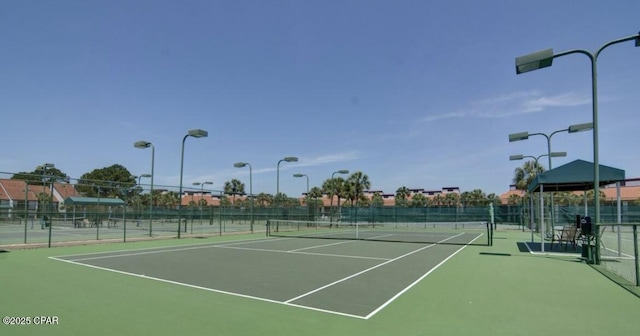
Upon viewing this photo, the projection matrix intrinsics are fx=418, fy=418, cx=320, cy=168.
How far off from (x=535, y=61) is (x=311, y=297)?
9.91 m

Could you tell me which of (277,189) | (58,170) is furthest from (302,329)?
(58,170)

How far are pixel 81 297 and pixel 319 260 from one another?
24.9ft

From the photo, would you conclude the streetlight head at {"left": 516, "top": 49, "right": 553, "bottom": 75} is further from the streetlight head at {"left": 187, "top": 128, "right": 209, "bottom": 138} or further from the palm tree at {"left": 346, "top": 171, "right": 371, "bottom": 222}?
the palm tree at {"left": 346, "top": 171, "right": 371, "bottom": 222}

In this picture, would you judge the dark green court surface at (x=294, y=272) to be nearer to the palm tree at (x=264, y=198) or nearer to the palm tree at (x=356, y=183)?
the palm tree at (x=264, y=198)

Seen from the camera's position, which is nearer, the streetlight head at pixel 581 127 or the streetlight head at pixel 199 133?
the streetlight head at pixel 581 127

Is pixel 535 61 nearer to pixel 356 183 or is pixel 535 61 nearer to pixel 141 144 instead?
pixel 141 144

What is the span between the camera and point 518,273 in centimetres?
1108

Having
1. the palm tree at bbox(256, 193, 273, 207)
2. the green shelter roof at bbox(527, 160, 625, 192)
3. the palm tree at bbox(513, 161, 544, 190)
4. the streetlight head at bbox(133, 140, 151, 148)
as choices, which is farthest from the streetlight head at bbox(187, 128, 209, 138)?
Result: the palm tree at bbox(513, 161, 544, 190)

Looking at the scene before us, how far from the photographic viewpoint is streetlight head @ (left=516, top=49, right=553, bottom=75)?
12.4 m

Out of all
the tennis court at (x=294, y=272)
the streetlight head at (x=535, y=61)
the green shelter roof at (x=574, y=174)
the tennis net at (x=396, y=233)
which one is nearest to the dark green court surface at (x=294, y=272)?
the tennis court at (x=294, y=272)

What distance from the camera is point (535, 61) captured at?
12594 millimetres

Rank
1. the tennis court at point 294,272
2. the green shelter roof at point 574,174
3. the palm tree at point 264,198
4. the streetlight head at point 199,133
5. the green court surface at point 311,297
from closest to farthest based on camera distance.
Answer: the green court surface at point 311,297, the tennis court at point 294,272, the green shelter roof at point 574,174, the streetlight head at point 199,133, the palm tree at point 264,198

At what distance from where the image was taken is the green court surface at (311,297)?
5930 millimetres

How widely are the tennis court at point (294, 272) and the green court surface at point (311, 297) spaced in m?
0.03
